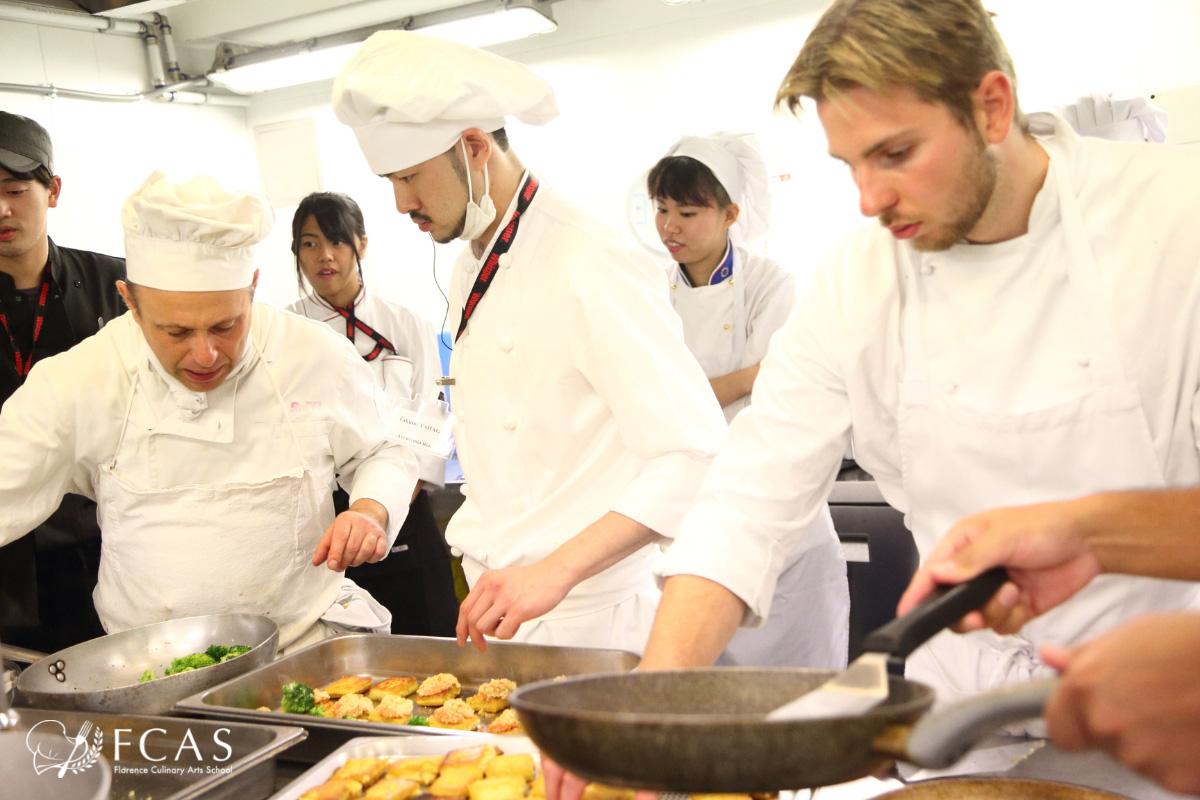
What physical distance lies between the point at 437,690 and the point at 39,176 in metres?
2.03

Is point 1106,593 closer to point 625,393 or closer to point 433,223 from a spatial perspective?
point 625,393

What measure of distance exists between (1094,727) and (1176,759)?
44 mm

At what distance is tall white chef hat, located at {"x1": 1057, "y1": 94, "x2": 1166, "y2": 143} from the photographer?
2871 millimetres

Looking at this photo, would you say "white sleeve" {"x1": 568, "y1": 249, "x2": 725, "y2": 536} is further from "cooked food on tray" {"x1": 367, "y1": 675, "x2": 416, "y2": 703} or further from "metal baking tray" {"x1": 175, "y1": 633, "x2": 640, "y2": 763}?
"cooked food on tray" {"x1": 367, "y1": 675, "x2": 416, "y2": 703}

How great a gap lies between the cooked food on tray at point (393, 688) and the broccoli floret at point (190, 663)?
0.29 m

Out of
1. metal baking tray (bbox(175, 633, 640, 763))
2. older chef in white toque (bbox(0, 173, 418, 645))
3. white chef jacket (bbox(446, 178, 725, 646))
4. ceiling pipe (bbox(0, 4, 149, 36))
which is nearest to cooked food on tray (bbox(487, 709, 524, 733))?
metal baking tray (bbox(175, 633, 640, 763))

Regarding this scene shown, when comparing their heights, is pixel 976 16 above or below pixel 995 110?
above

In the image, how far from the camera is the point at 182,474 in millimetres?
2051

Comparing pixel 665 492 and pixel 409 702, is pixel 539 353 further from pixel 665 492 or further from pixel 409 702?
pixel 409 702

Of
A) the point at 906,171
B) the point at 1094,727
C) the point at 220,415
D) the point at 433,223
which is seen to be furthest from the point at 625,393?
the point at 1094,727

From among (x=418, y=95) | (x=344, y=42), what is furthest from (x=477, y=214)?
(x=344, y=42)

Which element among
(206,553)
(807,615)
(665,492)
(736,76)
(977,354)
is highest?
(736,76)

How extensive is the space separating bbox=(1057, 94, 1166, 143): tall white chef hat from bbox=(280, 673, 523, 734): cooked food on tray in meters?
2.47

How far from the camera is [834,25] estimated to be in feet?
4.14
